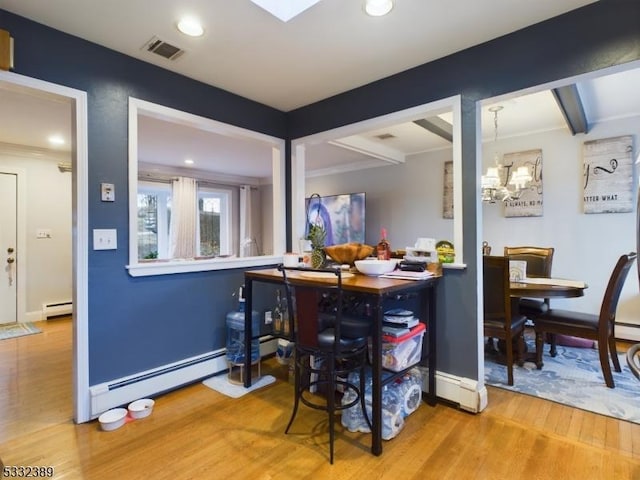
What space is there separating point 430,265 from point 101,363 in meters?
2.24

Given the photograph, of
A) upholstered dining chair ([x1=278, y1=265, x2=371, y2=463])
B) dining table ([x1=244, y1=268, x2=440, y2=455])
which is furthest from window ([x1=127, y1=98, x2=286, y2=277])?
upholstered dining chair ([x1=278, y1=265, x2=371, y2=463])

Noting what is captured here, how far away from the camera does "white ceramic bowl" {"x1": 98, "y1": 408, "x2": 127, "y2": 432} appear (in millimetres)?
1973

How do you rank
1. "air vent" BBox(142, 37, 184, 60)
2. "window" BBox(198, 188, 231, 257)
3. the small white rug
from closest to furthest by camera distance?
"air vent" BBox(142, 37, 184, 60), the small white rug, "window" BBox(198, 188, 231, 257)

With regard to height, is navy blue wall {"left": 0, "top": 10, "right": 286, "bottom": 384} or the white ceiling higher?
the white ceiling

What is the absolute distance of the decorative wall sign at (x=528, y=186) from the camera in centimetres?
409

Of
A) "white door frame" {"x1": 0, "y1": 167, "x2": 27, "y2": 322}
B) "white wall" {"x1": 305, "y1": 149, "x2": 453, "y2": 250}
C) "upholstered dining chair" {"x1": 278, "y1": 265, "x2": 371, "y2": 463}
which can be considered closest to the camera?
"upholstered dining chair" {"x1": 278, "y1": 265, "x2": 371, "y2": 463}

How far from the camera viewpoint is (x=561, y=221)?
3.96 m

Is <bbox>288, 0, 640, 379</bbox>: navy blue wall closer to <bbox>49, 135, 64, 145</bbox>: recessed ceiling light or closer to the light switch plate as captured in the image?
the light switch plate

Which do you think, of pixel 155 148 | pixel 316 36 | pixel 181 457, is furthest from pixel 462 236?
pixel 155 148

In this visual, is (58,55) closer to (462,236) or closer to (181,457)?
(181,457)

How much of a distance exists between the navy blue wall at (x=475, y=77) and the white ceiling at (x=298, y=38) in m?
0.09

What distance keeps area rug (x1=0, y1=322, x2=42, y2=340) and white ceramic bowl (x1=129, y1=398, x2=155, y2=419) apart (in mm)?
2831

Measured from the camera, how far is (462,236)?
7.26 feet

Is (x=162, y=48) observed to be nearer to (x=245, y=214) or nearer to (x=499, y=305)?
(x=499, y=305)
